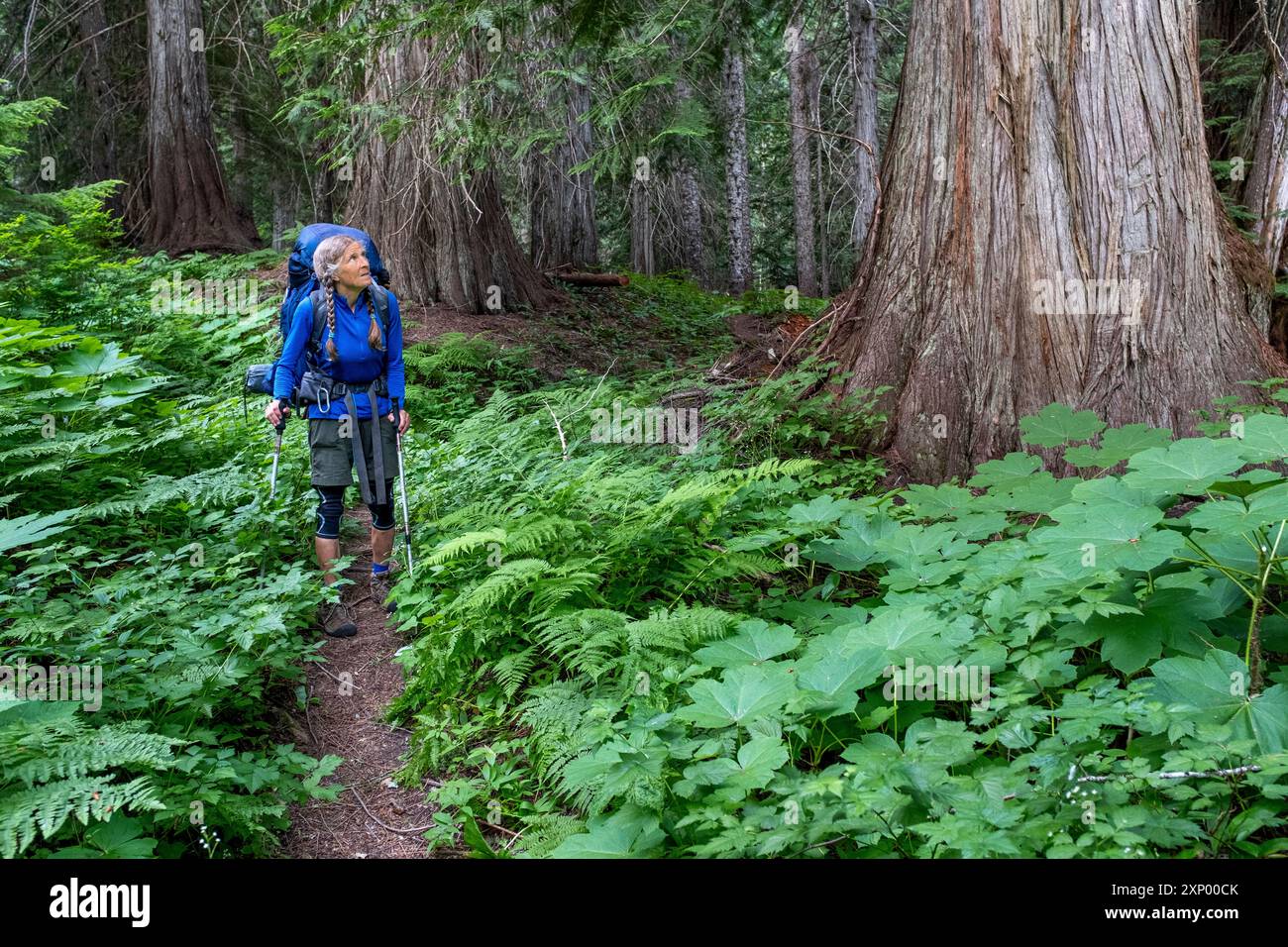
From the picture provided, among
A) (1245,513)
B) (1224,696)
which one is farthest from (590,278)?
(1224,696)

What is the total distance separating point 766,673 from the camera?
3.02 meters

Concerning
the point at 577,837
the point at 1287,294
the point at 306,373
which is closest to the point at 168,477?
the point at 306,373

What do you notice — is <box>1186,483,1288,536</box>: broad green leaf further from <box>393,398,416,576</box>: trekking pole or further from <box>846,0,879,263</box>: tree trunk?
<box>846,0,879,263</box>: tree trunk

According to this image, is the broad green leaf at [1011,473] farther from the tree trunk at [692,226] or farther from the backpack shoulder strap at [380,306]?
the tree trunk at [692,226]

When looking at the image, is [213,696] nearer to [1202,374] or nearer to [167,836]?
[167,836]

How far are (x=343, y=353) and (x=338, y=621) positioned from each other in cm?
153

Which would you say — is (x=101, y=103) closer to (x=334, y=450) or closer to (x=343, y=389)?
(x=343, y=389)

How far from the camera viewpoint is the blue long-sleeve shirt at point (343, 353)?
16.8 ft

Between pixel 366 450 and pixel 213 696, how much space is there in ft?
6.70

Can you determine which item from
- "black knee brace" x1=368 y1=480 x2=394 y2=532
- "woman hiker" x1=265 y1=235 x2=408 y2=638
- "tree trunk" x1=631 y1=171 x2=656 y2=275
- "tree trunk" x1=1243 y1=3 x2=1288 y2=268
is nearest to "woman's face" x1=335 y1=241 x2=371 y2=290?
"woman hiker" x1=265 y1=235 x2=408 y2=638

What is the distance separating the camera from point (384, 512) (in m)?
5.47

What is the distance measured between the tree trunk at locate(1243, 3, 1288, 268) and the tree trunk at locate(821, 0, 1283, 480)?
85 centimetres

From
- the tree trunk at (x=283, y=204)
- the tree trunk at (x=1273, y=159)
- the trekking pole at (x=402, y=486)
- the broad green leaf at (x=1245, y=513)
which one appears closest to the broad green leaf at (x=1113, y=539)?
the broad green leaf at (x=1245, y=513)

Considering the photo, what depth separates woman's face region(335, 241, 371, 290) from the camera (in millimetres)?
5102
